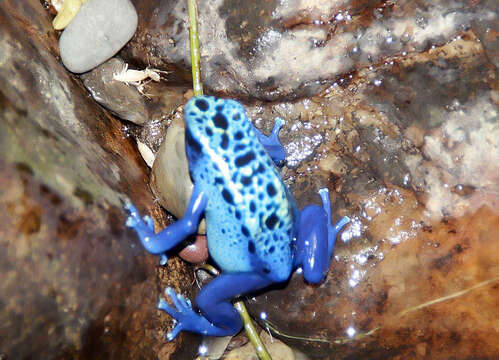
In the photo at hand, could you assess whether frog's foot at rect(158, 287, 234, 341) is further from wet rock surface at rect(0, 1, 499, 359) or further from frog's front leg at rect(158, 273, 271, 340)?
wet rock surface at rect(0, 1, 499, 359)

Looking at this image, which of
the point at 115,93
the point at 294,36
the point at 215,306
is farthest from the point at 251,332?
the point at 294,36

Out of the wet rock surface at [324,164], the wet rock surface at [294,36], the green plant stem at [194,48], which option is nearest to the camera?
Result: the wet rock surface at [324,164]

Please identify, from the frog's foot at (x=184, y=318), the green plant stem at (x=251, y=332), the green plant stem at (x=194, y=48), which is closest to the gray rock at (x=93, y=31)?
the green plant stem at (x=194, y=48)

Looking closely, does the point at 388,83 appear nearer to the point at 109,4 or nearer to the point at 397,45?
the point at 397,45

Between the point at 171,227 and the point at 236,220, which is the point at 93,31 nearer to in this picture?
the point at 171,227

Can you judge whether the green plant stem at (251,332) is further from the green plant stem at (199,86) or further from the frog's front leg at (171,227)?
the frog's front leg at (171,227)

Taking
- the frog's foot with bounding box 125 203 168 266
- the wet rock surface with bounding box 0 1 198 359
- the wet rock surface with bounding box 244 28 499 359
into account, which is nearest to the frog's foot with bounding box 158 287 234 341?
the wet rock surface with bounding box 0 1 198 359
